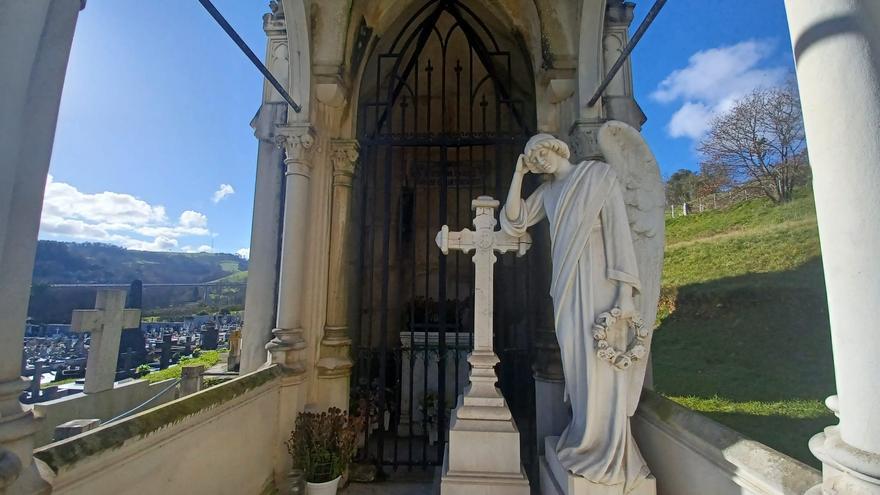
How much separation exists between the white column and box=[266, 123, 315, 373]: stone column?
18 cm

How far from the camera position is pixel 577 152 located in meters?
3.46

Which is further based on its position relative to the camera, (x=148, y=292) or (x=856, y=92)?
(x=148, y=292)

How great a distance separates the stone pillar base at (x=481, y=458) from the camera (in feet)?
7.41

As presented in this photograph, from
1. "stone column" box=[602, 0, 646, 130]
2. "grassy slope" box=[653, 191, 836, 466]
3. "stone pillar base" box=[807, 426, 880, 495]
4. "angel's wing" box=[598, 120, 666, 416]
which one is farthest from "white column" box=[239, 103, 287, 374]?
"grassy slope" box=[653, 191, 836, 466]

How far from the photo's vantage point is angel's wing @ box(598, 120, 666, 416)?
2201mm

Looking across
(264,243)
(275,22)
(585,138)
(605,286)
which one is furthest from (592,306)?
(275,22)

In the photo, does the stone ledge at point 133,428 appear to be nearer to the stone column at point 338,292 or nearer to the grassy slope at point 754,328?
the stone column at point 338,292

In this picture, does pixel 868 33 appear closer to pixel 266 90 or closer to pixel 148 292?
pixel 266 90

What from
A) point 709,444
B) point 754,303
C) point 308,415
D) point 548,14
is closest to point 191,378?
point 308,415

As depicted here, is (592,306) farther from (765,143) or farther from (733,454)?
(765,143)

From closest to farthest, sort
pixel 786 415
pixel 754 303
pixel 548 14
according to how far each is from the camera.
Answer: pixel 548 14 → pixel 786 415 → pixel 754 303

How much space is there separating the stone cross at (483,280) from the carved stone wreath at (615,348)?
721 millimetres

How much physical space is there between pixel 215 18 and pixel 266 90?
1456mm

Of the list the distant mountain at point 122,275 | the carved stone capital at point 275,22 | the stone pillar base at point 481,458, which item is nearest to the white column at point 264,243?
the carved stone capital at point 275,22
